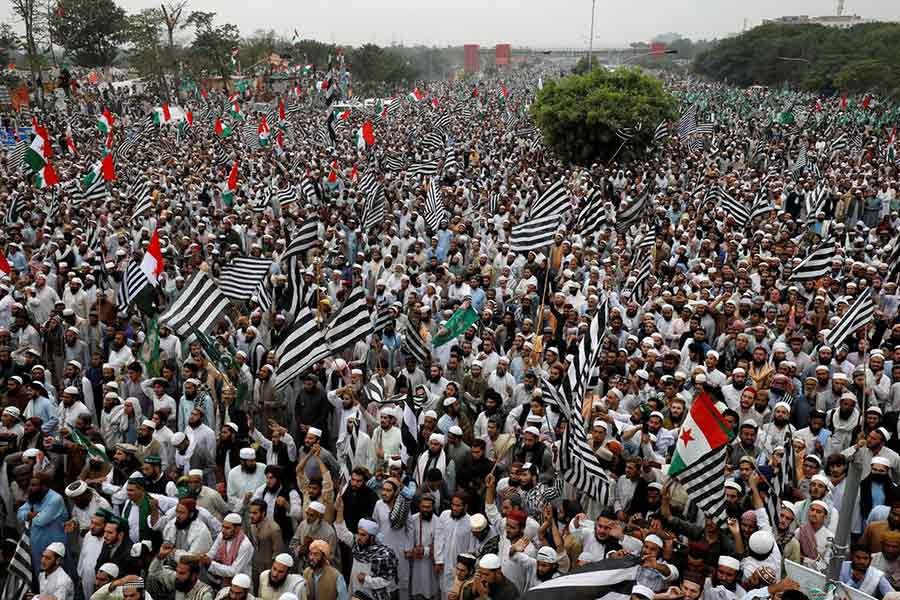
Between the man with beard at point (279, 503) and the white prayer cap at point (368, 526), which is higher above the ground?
the white prayer cap at point (368, 526)

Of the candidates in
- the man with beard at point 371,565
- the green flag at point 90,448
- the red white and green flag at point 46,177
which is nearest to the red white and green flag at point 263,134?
the red white and green flag at point 46,177

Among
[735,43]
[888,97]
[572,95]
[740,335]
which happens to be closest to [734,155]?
[572,95]

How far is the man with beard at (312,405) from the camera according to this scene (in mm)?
7297

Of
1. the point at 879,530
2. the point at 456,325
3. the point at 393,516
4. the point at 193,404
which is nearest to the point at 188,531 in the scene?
the point at 393,516

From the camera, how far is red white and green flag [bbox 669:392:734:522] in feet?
16.0

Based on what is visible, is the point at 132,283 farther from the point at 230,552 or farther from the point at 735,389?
the point at 735,389

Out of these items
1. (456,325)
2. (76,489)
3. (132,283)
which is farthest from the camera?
(132,283)

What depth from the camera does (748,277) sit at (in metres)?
9.82

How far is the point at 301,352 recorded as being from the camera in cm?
679

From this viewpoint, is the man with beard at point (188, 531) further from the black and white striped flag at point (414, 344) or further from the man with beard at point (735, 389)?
the man with beard at point (735, 389)

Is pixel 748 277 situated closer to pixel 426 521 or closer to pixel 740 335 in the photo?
pixel 740 335

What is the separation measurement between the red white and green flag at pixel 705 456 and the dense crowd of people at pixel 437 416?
21 centimetres

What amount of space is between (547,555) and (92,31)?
2152 inches

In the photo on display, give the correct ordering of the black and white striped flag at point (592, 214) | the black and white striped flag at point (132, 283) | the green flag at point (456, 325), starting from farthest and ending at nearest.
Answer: the black and white striped flag at point (592, 214) < the black and white striped flag at point (132, 283) < the green flag at point (456, 325)
